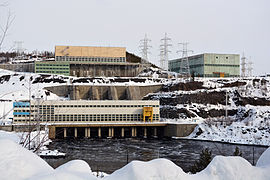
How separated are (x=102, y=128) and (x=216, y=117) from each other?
22.7m

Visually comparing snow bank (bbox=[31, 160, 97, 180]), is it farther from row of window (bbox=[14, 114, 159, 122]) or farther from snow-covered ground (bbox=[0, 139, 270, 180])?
row of window (bbox=[14, 114, 159, 122])

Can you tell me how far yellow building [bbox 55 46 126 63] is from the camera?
95.7 meters

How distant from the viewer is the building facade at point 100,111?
5966 cm

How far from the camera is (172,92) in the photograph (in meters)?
71.5

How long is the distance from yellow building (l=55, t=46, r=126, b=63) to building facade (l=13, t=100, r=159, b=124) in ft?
125

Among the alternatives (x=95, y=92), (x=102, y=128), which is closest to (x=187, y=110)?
(x=102, y=128)

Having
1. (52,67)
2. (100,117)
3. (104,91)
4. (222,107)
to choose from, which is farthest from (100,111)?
(52,67)

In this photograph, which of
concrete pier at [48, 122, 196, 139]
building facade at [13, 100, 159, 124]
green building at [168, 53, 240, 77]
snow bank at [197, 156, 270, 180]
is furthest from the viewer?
green building at [168, 53, 240, 77]

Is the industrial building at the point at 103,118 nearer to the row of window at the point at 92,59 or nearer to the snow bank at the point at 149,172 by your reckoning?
the row of window at the point at 92,59

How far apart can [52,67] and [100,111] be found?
35807 millimetres

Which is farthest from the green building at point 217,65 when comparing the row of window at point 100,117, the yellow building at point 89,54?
the row of window at point 100,117

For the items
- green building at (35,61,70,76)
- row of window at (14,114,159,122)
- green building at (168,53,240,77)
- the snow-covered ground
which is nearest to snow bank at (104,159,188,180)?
the snow-covered ground

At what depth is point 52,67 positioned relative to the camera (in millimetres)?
90812

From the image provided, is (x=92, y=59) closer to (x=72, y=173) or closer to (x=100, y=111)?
(x=100, y=111)
